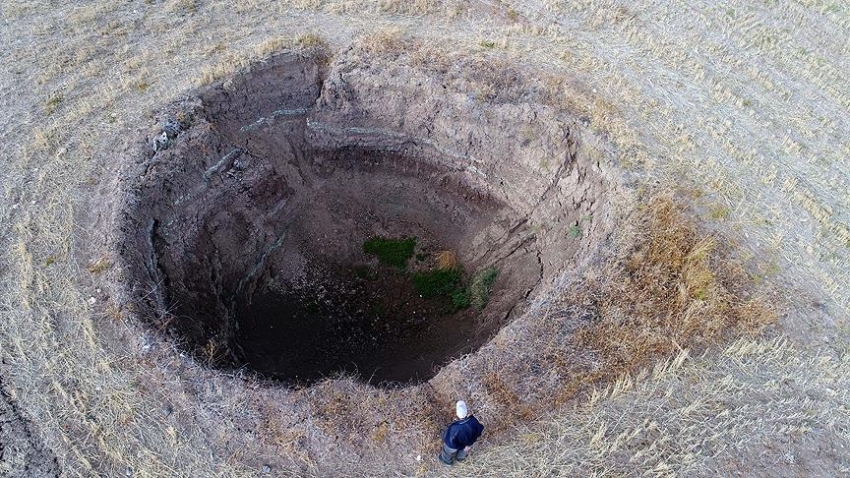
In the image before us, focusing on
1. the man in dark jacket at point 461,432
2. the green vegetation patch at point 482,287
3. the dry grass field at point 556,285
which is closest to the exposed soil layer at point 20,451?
the dry grass field at point 556,285

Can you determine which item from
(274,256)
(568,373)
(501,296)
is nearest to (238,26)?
(274,256)

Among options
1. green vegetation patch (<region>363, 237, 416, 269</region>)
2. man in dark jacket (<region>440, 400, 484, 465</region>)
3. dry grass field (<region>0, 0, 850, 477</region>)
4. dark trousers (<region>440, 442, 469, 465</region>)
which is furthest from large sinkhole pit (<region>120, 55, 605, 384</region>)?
man in dark jacket (<region>440, 400, 484, 465</region>)

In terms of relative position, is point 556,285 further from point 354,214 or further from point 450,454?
point 354,214

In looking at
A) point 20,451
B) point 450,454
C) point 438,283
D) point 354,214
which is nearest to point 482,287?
point 438,283

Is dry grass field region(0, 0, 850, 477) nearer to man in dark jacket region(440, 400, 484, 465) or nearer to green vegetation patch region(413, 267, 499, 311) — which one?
man in dark jacket region(440, 400, 484, 465)

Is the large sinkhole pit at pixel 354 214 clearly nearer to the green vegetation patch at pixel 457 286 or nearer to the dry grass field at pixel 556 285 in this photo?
the green vegetation patch at pixel 457 286

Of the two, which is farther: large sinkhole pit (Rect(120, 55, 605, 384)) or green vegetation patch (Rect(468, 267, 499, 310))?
green vegetation patch (Rect(468, 267, 499, 310))
